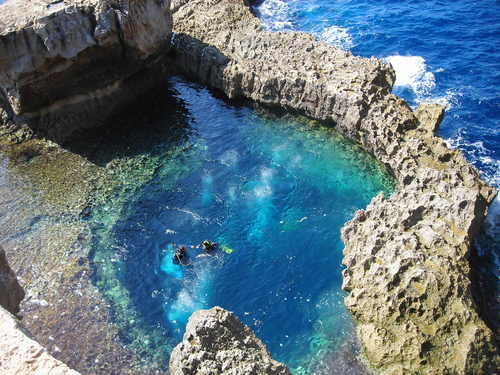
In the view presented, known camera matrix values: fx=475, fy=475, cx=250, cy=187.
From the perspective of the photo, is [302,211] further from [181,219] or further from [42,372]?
[42,372]

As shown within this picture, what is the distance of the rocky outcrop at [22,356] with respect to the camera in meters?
9.06

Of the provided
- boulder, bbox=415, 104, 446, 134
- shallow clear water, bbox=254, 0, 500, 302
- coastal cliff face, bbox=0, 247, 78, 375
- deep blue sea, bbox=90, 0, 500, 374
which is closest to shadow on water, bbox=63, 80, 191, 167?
deep blue sea, bbox=90, 0, 500, 374

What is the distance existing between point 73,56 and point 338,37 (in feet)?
75.2

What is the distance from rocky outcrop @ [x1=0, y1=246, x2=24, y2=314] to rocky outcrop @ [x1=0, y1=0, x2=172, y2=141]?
61.6 feet

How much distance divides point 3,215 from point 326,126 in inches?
788

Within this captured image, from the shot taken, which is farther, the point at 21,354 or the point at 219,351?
the point at 219,351

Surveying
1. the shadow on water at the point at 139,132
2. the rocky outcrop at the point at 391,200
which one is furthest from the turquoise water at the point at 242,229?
the rocky outcrop at the point at 391,200

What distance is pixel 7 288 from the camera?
42.5 feet

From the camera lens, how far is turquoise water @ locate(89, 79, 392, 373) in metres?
20.9

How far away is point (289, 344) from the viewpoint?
20000 mm

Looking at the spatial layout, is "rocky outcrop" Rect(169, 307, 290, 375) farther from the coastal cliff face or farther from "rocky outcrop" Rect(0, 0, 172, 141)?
"rocky outcrop" Rect(0, 0, 172, 141)

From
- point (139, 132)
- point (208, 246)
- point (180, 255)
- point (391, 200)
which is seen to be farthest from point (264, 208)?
point (139, 132)

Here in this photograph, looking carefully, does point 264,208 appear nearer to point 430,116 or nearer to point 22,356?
point 430,116

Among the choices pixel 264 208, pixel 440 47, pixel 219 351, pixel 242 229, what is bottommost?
pixel 242 229
